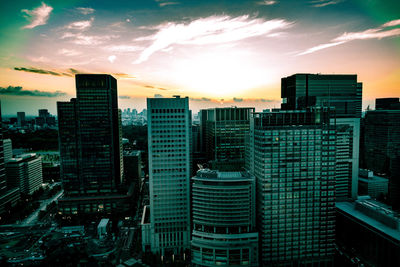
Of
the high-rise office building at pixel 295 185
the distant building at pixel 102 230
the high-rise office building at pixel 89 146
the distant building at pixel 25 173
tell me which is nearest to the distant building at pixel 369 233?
the high-rise office building at pixel 295 185

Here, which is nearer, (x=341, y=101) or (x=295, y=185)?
(x=295, y=185)

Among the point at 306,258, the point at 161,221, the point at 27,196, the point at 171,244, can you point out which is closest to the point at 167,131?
the point at 161,221

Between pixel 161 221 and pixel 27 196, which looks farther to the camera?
pixel 27 196

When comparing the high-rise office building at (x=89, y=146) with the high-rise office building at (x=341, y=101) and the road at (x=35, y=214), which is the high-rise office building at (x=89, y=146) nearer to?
the road at (x=35, y=214)

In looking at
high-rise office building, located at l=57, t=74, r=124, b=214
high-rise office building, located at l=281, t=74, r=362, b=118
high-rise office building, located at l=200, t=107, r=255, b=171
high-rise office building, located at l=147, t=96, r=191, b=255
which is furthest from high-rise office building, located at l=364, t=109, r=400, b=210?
high-rise office building, located at l=57, t=74, r=124, b=214

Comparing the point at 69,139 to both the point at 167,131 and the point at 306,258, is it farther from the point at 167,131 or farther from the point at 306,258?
the point at 306,258

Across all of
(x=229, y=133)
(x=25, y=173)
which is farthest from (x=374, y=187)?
(x=25, y=173)

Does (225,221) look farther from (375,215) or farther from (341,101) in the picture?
(341,101)
